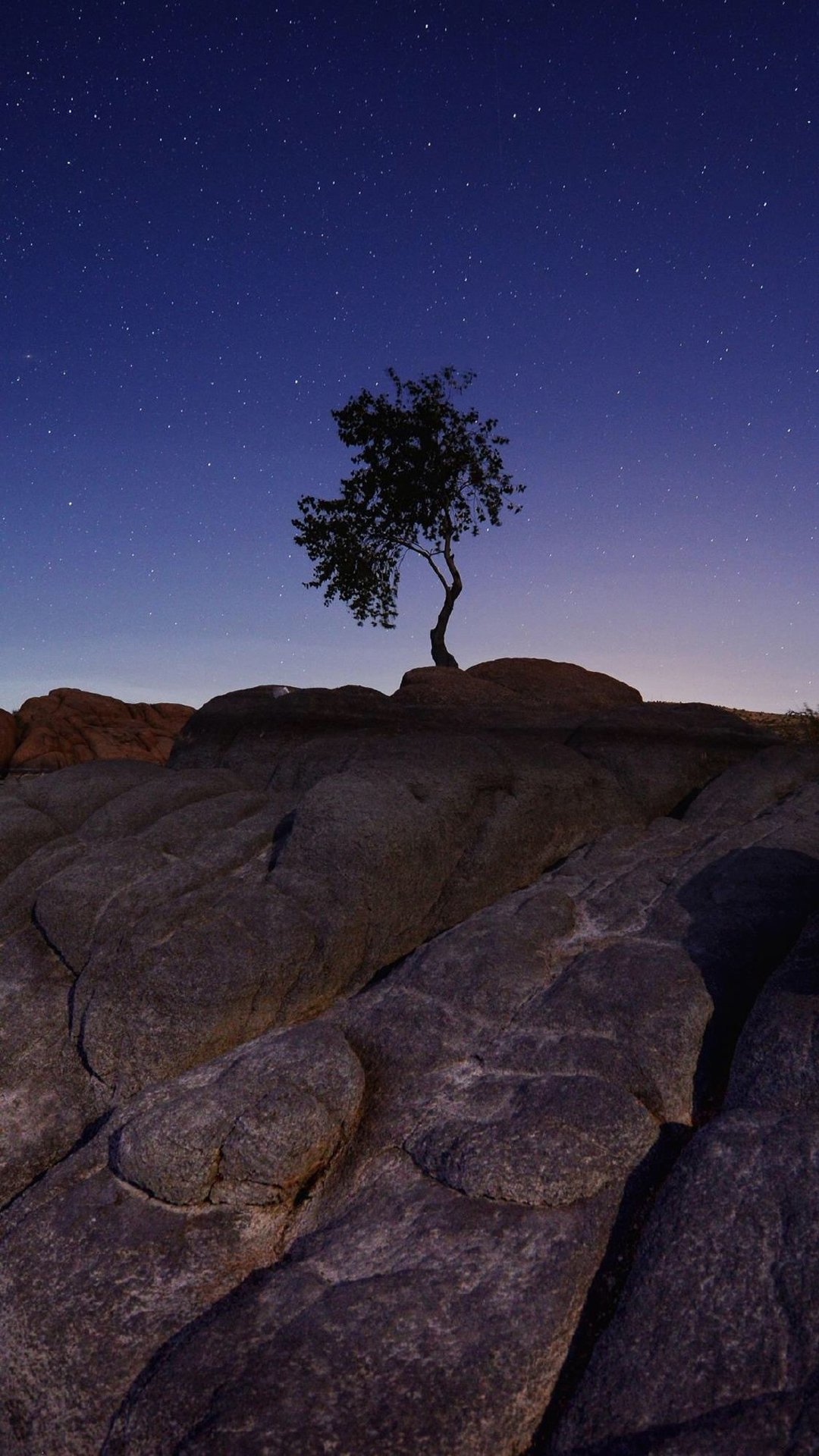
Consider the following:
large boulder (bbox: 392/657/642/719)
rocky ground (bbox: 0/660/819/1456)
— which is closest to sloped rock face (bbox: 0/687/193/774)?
large boulder (bbox: 392/657/642/719)

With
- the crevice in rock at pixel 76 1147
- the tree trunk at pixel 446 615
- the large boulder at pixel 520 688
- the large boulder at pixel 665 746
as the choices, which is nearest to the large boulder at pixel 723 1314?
the crevice in rock at pixel 76 1147

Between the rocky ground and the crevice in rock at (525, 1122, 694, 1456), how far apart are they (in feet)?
0.07

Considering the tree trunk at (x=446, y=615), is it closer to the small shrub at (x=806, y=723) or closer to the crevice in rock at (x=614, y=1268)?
the small shrub at (x=806, y=723)

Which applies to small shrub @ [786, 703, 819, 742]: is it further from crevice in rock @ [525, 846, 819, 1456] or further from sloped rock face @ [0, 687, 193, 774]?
sloped rock face @ [0, 687, 193, 774]

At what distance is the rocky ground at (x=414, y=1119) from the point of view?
428 cm

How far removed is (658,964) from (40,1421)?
509 cm

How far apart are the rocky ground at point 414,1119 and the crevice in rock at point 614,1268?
0.07 feet

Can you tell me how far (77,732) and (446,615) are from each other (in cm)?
1538

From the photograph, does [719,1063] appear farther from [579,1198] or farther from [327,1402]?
[327,1402]

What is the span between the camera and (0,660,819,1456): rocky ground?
4281 mm

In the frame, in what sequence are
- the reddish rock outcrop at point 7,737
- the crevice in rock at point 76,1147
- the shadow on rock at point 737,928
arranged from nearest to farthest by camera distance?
the shadow on rock at point 737,928 → the crevice in rock at point 76,1147 → the reddish rock outcrop at point 7,737

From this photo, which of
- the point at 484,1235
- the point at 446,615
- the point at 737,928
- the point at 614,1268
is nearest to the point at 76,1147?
the point at 484,1235

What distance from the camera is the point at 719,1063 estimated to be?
6.53 metres

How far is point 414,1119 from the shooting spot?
6.17 meters
